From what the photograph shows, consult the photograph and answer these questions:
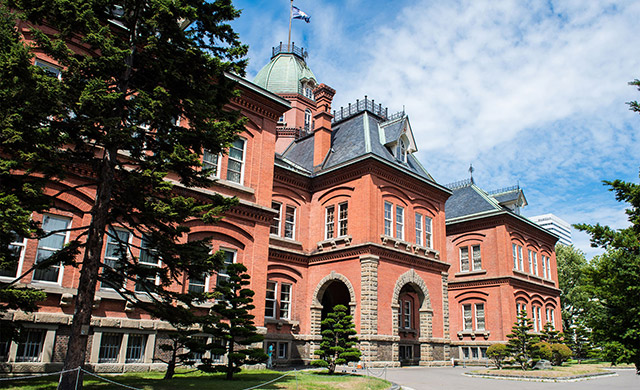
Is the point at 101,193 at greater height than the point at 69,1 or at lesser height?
lesser

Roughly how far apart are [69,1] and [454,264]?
32.6 metres

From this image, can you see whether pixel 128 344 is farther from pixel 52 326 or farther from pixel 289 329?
pixel 289 329

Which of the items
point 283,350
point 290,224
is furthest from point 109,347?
point 290,224

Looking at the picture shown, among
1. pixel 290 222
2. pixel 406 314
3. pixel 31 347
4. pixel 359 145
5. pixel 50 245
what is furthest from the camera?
pixel 406 314

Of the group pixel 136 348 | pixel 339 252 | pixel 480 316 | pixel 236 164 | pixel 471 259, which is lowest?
pixel 136 348

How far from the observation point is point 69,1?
9844 mm

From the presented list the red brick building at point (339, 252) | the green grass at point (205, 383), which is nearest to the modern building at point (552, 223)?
the red brick building at point (339, 252)

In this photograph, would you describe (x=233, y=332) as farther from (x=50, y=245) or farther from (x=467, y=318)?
(x=467, y=318)

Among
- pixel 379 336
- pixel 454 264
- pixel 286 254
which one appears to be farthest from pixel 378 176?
pixel 454 264

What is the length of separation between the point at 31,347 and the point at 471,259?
98.6 feet

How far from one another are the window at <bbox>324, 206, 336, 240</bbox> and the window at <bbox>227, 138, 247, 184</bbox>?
798cm

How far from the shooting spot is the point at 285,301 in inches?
1014

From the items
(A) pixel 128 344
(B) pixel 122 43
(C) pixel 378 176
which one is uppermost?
(C) pixel 378 176

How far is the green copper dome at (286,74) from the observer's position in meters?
43.1
